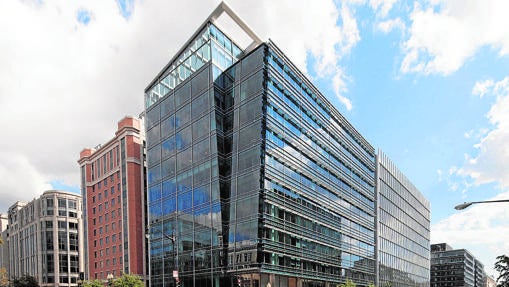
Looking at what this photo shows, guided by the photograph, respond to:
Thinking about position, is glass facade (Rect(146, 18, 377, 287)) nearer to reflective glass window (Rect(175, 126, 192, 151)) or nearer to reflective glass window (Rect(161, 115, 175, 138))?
reflective glass window (Rect(175, 126, 192, 151))

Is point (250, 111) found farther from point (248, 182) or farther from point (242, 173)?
point (248, 182)

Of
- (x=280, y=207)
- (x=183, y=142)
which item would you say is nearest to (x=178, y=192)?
(x=183, y=142)

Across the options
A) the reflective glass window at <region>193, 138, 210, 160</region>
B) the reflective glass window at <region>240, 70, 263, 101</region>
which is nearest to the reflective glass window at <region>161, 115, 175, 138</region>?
the reflective glass window at <region>193, 138, 210, 160</region>

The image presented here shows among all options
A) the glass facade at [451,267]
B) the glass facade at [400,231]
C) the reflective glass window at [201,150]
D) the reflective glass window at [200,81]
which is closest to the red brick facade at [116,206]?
the reflective glass window at [201,150]

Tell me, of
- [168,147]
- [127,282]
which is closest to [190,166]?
[168,147]

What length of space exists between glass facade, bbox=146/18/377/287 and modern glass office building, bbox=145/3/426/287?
0.48 feet

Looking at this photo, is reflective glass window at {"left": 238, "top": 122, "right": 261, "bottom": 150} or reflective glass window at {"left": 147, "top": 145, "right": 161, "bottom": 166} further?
reflective glass window at {"left": 147, "top": 145, "right": 161, "bottom": 166}

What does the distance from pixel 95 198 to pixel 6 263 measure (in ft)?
269

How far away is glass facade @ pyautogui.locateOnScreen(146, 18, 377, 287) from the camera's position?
41.2 metres

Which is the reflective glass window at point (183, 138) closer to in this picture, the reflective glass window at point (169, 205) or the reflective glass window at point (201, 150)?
the reflective glass window at point (201, 150)

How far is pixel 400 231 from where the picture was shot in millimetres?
83438

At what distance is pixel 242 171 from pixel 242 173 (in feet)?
0.82

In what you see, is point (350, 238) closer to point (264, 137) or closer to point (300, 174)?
point (300, 174)

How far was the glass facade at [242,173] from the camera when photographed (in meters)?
41.2
